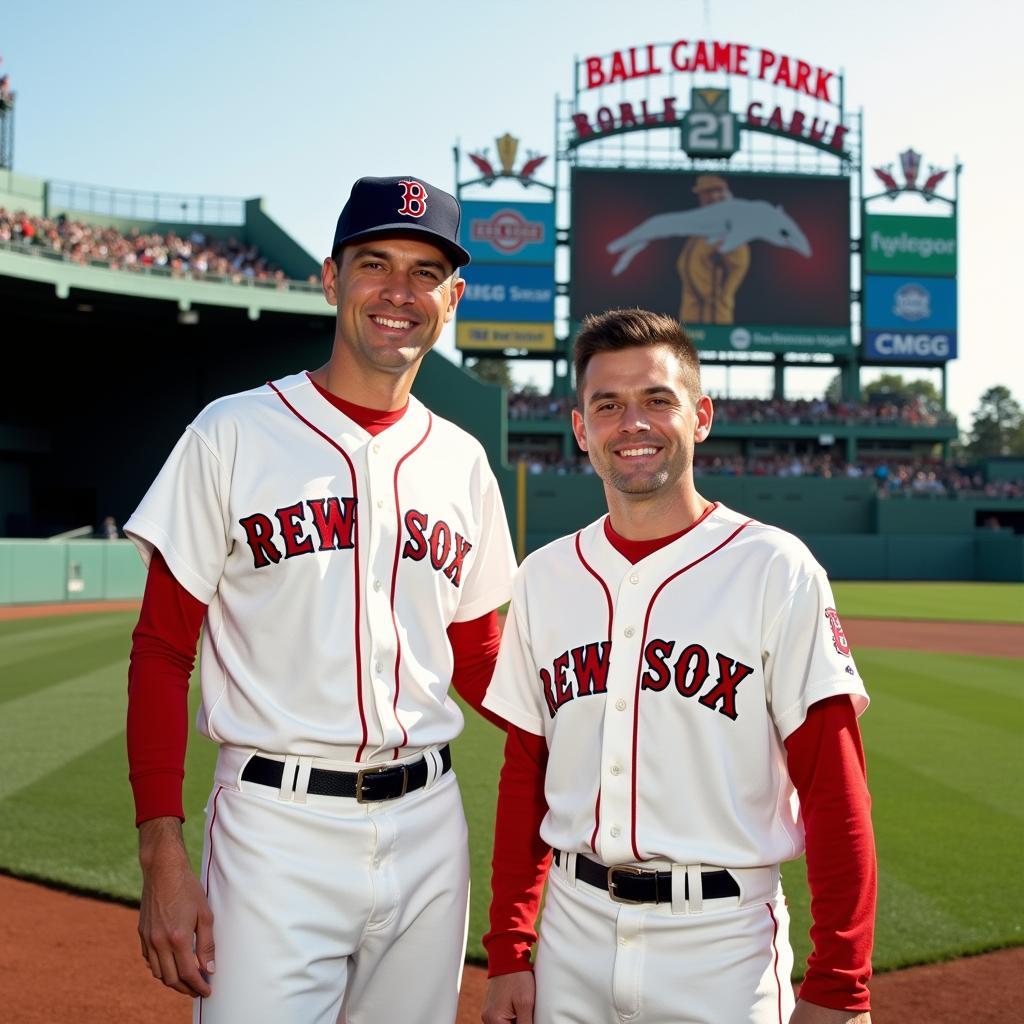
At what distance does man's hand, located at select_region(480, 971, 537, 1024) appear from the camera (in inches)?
82.8

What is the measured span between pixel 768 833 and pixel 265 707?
104 cm

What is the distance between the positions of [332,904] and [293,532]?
761mm

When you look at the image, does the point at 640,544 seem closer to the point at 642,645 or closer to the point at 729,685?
the point at 642,645

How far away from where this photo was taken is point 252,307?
26688 mm

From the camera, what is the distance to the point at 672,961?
6.49 feet

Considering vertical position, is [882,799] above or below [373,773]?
below

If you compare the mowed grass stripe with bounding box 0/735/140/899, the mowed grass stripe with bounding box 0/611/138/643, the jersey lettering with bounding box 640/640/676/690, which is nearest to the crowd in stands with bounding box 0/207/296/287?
the mowed grass stripe with bounding box 0/611/138/643

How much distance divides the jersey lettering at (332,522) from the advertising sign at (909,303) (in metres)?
35.7

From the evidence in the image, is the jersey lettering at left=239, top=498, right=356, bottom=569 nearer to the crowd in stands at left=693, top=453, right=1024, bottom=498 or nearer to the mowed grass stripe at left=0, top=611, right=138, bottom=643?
the mowed grass stripe at left=0, top=611, right=138, bottom=643

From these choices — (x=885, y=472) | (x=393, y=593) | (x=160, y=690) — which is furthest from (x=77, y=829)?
(x=885, y=472)

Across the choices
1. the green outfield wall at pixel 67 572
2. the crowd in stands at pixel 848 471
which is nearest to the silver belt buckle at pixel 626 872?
the green outfield wall at pixel 67 572

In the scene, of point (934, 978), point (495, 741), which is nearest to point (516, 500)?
point (495, 741)

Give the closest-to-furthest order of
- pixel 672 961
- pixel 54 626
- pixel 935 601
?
pixel 672 961 < pixel 54 626 < pixel 935 601

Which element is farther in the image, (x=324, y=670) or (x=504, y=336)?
(x=504, y=336)
